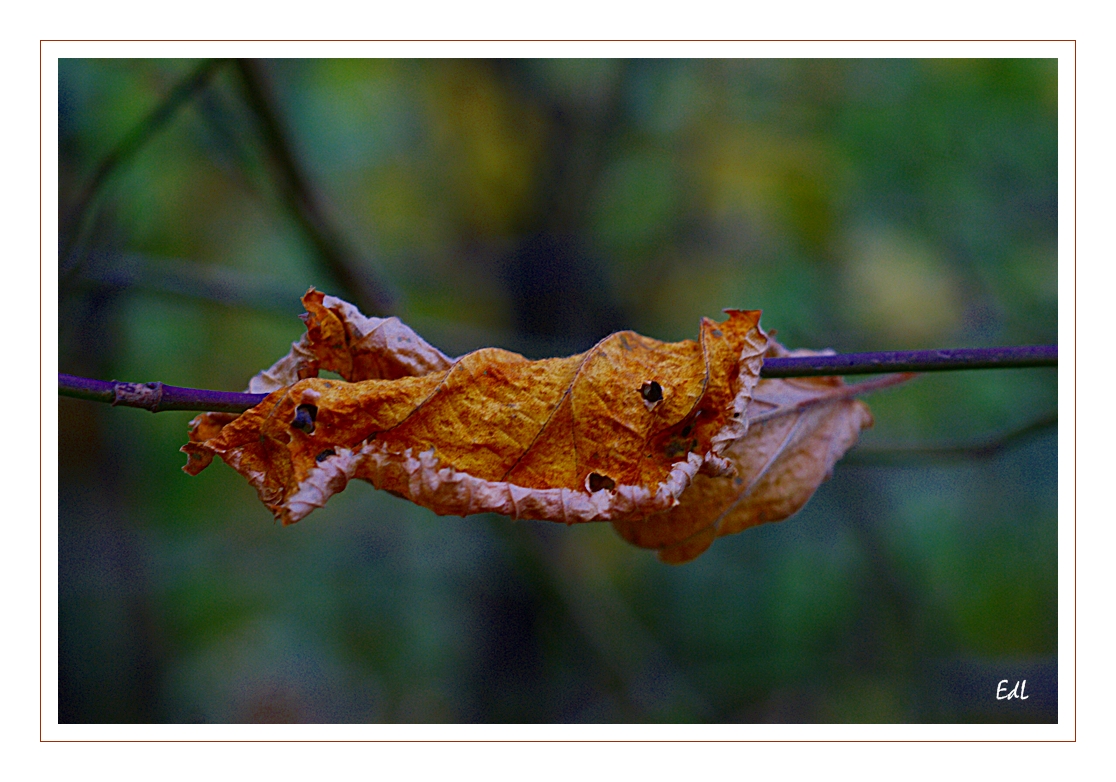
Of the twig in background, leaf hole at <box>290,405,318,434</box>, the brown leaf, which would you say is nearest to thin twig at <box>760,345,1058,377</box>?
the brown leaf

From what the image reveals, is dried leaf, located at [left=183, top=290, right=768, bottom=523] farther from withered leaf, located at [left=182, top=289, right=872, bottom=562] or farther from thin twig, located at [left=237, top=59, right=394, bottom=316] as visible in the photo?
thin twig, located at [left=237, top=59, right=394, bottom=316]

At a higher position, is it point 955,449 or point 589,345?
point 589,345

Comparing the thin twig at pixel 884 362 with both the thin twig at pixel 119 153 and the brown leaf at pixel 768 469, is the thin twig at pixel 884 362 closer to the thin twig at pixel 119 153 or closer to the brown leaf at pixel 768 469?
the brown leaf at pixel 768 469

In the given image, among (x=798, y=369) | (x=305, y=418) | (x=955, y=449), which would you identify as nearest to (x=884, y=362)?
(x=798, y=369)

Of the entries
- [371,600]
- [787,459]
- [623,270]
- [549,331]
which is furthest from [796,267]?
[371,600]

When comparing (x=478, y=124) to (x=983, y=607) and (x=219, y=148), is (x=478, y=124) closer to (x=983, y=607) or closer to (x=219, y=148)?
(x=219, y=148)

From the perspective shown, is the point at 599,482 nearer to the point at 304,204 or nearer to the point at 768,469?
the point at 768,469
